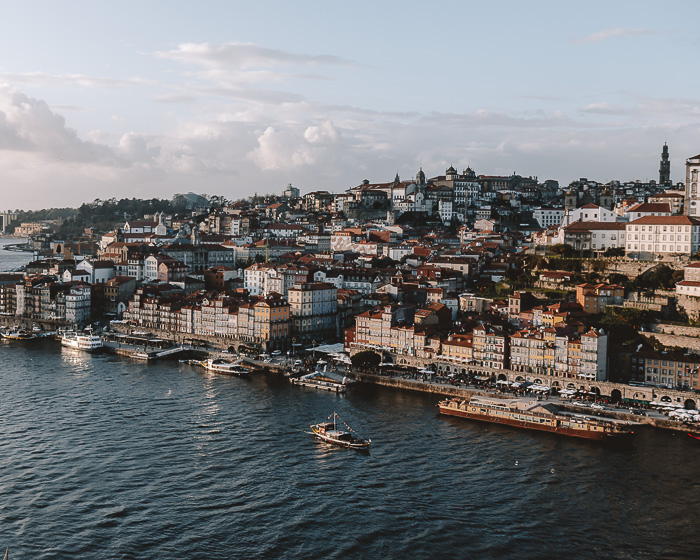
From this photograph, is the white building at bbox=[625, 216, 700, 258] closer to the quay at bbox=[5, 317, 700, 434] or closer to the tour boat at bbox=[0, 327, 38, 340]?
the quay at bbox=[5, 317, 700, 434]

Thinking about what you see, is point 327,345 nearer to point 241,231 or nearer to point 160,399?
point 160,399

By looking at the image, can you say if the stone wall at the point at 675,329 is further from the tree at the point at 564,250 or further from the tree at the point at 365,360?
the tree at the point at 365,360

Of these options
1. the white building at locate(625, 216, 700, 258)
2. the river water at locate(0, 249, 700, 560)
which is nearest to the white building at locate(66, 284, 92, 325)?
the river water at locate(0, 249, 700, 560)

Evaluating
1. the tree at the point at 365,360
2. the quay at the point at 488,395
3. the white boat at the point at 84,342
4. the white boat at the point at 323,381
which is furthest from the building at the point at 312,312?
the white boat at the point at 84,342

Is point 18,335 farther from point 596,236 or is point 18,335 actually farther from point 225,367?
point 596,236

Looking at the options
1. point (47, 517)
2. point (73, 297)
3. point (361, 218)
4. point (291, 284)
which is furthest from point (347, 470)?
point (361, 218)

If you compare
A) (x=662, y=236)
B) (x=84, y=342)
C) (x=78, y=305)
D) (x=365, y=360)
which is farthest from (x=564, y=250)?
(x=78, y=305)
